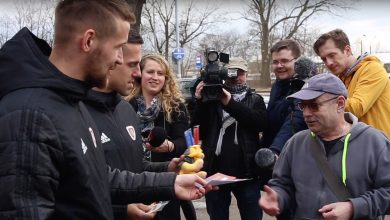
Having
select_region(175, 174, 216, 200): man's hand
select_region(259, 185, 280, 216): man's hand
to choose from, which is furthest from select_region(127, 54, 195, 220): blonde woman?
select_region(175, 174, 216, 200): man's hand

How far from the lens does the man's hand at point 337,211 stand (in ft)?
8.05

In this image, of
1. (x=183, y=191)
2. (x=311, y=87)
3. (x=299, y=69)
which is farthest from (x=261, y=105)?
(x=183, y=191)

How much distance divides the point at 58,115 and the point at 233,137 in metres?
2.65

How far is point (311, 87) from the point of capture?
2.73 m

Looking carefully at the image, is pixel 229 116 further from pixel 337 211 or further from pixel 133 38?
pixel 337 211

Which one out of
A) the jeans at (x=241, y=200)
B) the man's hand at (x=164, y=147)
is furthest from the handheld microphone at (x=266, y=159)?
the jeans at (x=241, y=200)

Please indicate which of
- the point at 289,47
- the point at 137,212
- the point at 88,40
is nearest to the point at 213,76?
the point at 289,47

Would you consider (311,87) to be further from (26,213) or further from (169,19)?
(169,19)

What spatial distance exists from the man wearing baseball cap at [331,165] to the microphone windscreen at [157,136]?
34.8 inches

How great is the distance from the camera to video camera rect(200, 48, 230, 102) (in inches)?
154

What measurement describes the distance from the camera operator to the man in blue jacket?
2198 millimetres

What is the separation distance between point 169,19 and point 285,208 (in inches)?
1235

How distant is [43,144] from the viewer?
4.89 feet

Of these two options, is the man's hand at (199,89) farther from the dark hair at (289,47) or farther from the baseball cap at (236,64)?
the dark hair at (289,47)
